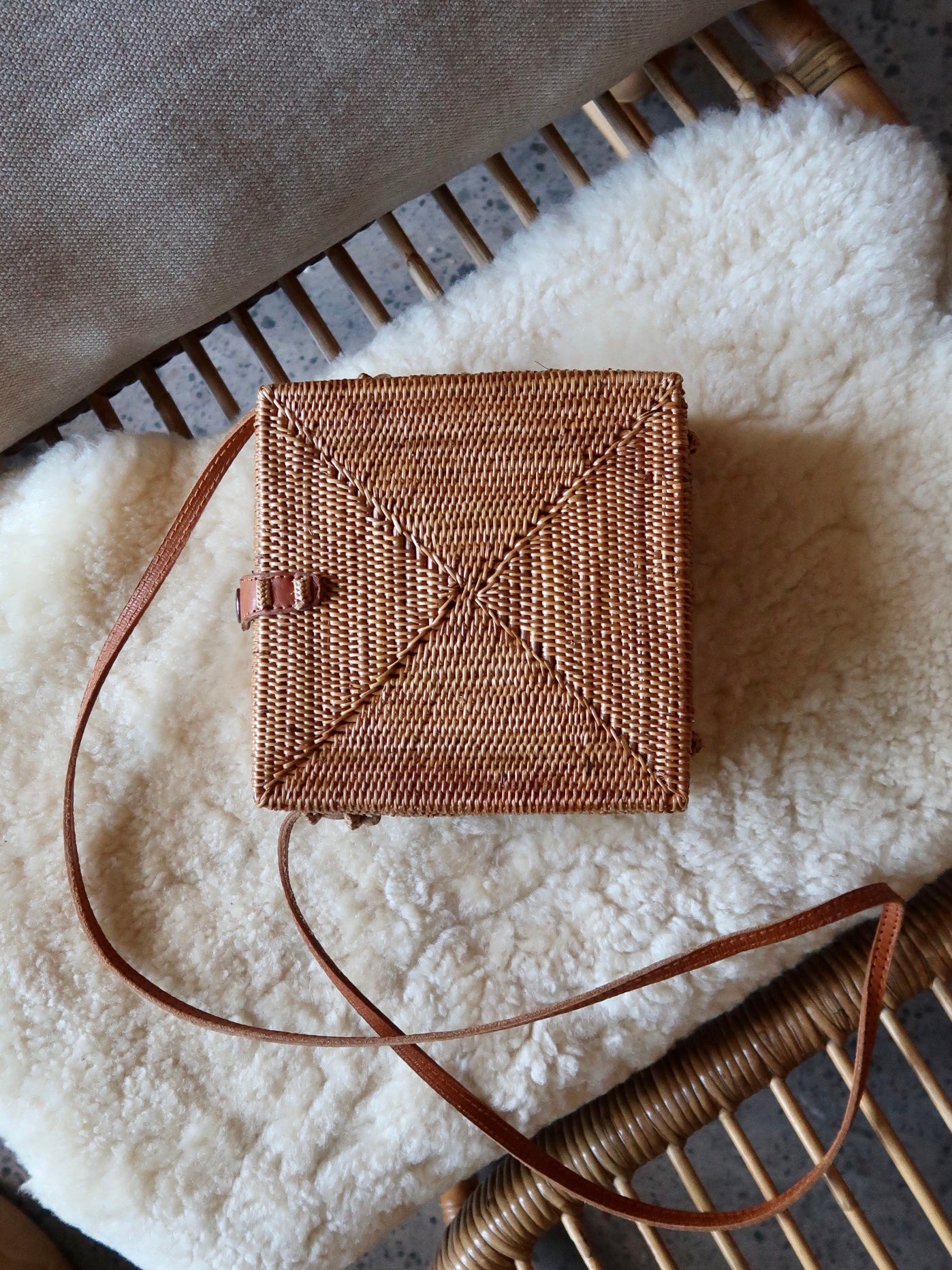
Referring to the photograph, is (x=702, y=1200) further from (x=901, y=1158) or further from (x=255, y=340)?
(x=255, y=340)

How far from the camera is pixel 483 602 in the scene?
0.44 meters

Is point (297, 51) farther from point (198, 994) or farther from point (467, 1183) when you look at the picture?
point (467, 1183)

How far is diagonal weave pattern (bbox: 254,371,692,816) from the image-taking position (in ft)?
1.42

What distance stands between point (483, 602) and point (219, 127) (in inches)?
10.4

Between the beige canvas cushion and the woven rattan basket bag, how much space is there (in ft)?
0.35

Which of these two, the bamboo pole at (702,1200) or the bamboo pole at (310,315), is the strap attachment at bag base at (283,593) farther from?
the bamboo pole at (702,1200)

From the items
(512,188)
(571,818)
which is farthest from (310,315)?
(571,818)

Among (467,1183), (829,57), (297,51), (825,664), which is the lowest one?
(467,1183)

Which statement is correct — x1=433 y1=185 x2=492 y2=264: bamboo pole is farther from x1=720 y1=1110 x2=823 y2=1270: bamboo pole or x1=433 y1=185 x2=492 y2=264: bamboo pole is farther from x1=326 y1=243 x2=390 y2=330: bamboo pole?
x1=720 y1=1110 x2=823 y2=1270: bamboo pole

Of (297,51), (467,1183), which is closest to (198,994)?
(467,1183)

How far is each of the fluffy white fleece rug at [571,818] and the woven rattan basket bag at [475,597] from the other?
0.29 ft

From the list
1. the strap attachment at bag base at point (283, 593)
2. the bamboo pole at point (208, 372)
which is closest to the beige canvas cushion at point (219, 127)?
the bamboo pole at point (208, 372)

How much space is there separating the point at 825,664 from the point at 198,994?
1.29 feet

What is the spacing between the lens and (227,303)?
0.52 m
